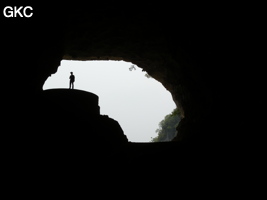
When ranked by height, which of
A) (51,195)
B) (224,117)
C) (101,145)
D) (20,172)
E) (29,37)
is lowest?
(51,195)

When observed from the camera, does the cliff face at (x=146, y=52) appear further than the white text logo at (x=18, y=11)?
No

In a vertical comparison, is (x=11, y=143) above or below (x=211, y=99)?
below

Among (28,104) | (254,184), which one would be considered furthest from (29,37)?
(254,184)

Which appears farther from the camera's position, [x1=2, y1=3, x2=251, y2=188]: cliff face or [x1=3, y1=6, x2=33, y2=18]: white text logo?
[x1=3, y1=6, x2=33, y2=18]: white text logo

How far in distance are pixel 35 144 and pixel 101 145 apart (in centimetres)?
177

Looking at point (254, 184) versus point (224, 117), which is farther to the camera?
point (224, 117)

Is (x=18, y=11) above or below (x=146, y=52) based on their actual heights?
below

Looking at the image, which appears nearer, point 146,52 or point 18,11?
point 18,11

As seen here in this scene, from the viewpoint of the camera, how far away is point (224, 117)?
A: 6398 millimetres

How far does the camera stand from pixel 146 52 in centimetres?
1188

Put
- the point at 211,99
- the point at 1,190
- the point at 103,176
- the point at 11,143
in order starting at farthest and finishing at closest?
the point at 211,99 → the point at 103,176 → the point at 11,143 → the point at 1,190

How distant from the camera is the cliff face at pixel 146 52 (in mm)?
5219

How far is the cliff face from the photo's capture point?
522cm

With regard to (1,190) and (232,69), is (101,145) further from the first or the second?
(232,69)
